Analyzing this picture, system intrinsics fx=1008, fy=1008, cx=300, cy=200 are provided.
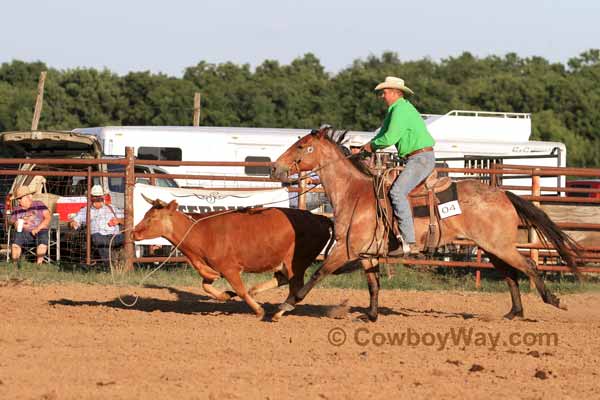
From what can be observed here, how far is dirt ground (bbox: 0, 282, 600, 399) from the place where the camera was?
23.4ft

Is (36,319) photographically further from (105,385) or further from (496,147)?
(496,147)

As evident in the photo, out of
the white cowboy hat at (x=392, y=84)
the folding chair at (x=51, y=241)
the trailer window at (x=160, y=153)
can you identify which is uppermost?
the white cowboy hat at (x=392, y=84)

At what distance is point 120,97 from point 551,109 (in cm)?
2225

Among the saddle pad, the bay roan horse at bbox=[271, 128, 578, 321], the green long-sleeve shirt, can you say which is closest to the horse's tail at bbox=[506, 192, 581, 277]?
the bay roan horse at bbox=[271, 128, 578, 321]

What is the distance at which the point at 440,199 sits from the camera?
1045 cm

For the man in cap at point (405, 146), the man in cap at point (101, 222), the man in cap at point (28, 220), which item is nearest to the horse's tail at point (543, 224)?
the man in cap at point (405, 146)

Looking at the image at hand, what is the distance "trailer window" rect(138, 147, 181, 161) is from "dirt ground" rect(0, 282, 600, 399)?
7.95 meters

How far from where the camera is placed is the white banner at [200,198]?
1491 cm

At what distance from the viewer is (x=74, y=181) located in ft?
53.1

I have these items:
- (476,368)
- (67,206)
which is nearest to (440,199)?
(476,368)

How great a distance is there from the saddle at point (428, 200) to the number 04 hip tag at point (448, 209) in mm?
45

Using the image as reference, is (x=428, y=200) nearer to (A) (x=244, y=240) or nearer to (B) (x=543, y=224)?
(B) (x=543, y=224)

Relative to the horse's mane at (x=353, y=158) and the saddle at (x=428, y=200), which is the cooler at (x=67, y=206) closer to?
the horse's mane at (x=353, y=158)

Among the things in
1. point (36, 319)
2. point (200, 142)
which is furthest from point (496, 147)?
point (36, 319)
